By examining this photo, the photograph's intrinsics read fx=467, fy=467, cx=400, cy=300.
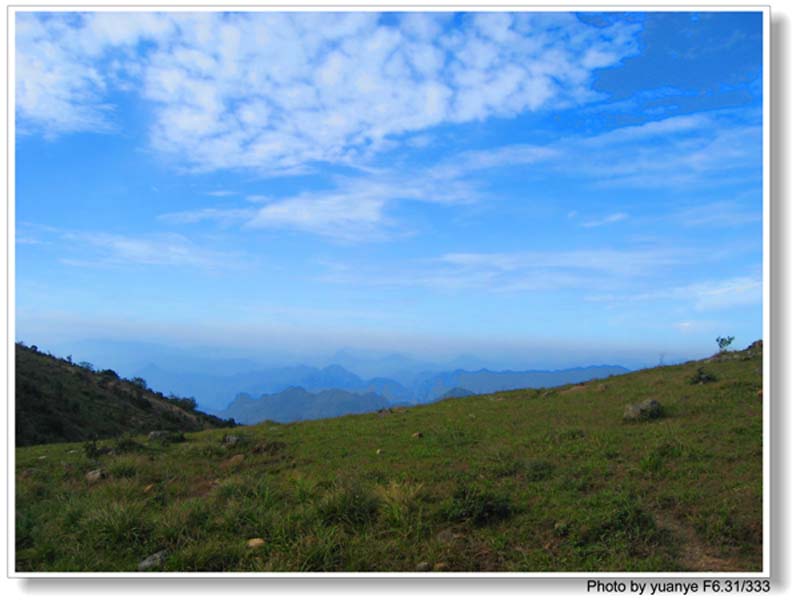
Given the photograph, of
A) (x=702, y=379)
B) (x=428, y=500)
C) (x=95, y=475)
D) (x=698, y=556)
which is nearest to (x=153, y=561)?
(x=428, y=500)

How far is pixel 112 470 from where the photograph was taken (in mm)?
10656

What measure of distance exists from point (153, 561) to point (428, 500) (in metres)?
4.12

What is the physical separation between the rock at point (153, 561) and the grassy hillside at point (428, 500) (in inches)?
3.4

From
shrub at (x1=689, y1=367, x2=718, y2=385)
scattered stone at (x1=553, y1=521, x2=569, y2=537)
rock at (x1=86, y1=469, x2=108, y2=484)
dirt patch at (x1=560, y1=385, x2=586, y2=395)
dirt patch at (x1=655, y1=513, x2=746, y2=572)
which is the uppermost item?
shrub at (x1=689, y1=367, x2=718, y2=385)

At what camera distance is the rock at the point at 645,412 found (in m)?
12.9

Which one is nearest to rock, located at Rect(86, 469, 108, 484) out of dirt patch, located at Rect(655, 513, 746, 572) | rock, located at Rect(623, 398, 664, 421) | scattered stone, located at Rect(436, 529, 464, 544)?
scattered stone, located at Rect(436, 529, 464, 544)

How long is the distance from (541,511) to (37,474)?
1140 cm

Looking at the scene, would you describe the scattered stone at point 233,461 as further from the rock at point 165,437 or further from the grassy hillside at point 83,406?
the grassy hillside at point 83,406

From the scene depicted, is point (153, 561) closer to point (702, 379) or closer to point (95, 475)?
point (95, 475)

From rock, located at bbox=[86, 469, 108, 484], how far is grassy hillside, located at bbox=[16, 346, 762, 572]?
7 cm

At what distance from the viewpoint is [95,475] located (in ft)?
34.6

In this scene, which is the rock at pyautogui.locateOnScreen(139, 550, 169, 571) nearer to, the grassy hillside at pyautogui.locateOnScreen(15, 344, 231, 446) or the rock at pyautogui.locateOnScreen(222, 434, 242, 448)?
the rock at pyautogui.locateOnScreen(222, 434, 242, 448)

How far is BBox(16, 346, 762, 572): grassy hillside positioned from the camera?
6.14 meters
